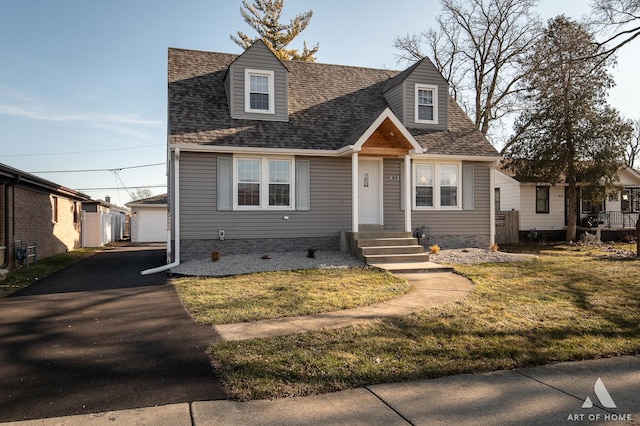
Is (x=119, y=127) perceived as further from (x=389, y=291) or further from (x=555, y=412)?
(x=555, y=412)

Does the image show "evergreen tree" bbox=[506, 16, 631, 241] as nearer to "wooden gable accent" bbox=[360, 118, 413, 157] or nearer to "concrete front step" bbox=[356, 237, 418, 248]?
"wooden gable accent" bbox=[360, 118, 413, 157]

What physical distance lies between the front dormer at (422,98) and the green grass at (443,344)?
9070 millimetres

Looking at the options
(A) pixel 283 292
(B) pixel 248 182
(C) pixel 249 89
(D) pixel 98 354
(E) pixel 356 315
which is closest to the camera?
(D) pixel 98 354

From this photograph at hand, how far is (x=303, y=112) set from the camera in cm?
1555

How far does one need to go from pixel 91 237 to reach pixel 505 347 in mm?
26543

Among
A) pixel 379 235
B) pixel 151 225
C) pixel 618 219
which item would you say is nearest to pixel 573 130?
pixel 618 219

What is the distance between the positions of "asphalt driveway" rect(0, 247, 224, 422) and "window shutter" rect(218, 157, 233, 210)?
4.70 meters

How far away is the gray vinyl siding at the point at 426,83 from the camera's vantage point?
16125mm

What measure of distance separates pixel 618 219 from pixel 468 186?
1526 cm

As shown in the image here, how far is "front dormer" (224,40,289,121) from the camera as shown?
1439 centimetres

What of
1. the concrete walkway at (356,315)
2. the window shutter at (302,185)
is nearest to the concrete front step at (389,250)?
the window shutter at (302,185)

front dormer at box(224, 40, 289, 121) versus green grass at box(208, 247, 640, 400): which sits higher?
front dormer at box(224, 40, 289, 121)

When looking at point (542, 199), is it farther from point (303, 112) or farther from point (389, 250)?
point (303, 112)

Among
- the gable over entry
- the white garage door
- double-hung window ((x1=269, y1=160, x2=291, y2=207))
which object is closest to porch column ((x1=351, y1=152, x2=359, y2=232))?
the gable over entry
